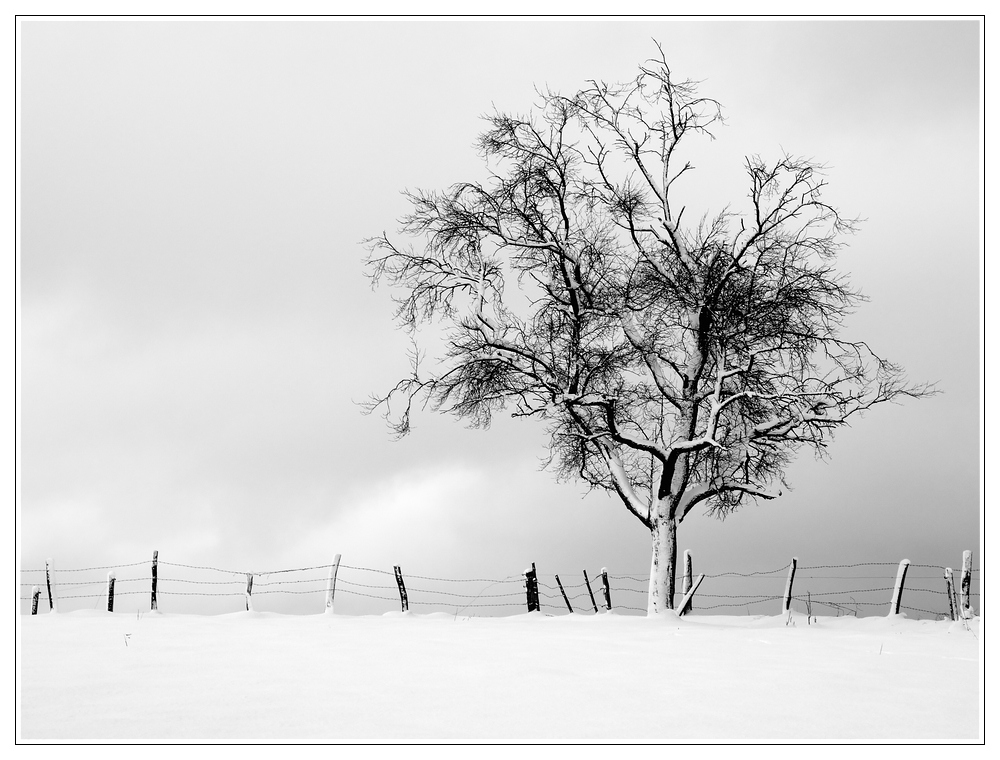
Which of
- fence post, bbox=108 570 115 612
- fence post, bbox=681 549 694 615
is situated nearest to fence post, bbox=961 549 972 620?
fence post, bbox=681 549 694 615

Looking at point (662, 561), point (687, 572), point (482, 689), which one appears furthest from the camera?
point (687, 572)

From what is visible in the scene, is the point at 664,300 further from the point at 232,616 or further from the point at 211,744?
the point at 211,744

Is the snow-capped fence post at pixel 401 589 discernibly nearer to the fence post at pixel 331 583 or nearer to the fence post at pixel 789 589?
the fence post at pixel 331 583

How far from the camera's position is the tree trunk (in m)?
17.6

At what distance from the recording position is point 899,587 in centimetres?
1988

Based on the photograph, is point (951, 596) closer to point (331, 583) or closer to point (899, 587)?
point (899, 587)

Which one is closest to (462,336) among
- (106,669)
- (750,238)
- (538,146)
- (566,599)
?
(538,146)

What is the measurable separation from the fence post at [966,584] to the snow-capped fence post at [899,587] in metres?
1.19

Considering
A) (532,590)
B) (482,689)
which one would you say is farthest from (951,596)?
(482,689)

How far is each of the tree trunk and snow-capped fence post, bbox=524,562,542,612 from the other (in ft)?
12.9

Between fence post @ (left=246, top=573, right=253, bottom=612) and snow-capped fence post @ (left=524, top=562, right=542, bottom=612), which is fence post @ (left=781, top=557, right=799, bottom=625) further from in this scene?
fence post @ (left=246, top=573, right=253, bottom=612)

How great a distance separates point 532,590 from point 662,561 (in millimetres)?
4460

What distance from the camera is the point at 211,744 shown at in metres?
5.05

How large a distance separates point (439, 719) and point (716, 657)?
450 centimetres
